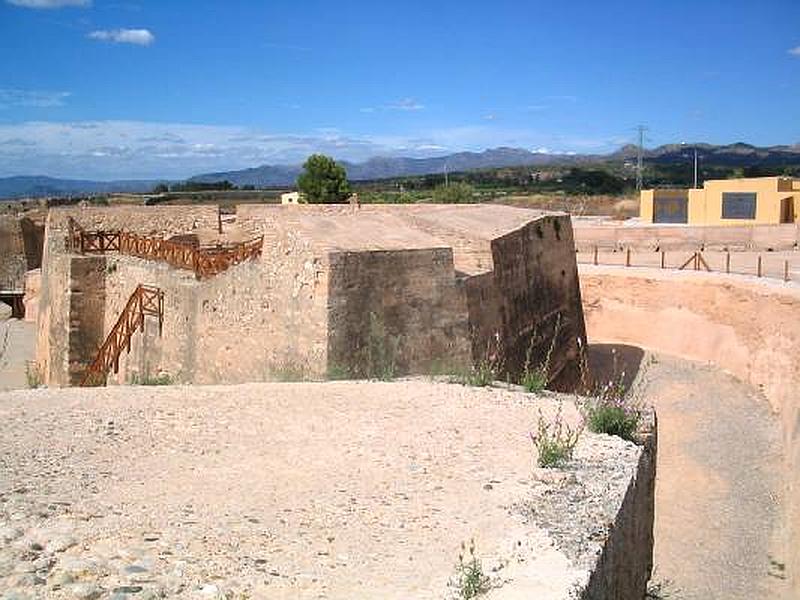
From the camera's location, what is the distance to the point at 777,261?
23516mm

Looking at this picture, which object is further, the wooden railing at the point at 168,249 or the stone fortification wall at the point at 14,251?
the stone fortification wall at the point at 14,251

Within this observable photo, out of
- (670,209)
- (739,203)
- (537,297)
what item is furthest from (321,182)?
(537,297)

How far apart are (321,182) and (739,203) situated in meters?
15.7

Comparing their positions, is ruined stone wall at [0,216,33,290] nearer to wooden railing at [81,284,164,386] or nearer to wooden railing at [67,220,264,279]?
wooden railing at [67,220,264,279]

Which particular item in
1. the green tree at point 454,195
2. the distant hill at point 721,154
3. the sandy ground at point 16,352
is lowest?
the sandy ground at point 16,352

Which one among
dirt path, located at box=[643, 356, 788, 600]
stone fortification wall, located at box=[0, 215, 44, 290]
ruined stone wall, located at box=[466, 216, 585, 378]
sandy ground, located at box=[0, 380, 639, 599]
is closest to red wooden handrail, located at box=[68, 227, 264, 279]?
ruined stone wall, located at box=[466, 216, 585, 378]

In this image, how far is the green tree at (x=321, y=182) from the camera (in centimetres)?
3438

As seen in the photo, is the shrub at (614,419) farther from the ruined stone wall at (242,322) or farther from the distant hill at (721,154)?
the distant hill at (721,154)

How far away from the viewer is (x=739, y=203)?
30281mm

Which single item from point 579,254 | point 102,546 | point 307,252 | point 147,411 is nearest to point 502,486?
point 102,546

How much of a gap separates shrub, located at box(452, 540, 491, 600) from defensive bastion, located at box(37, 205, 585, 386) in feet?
16.2

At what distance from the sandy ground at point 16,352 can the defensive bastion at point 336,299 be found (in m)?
0.88

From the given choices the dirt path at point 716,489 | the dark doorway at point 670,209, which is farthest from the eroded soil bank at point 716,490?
the dark doorway at point 670,209

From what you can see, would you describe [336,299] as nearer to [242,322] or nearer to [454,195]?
[242,322]
